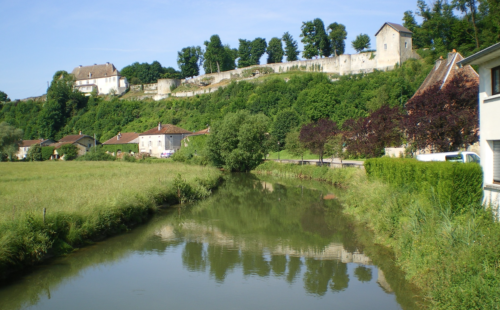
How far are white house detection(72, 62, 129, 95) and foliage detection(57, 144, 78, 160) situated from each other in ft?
96.7

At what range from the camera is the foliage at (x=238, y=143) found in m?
39.4

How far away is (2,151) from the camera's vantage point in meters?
53.6

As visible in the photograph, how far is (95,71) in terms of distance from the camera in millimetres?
91188

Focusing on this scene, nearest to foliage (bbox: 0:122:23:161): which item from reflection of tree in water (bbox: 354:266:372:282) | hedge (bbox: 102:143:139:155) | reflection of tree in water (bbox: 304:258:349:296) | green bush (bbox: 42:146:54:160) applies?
green bush (bbox: 42:146:54:160)

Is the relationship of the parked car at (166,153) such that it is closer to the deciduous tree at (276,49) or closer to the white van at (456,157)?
the deciduous tree at (276,49)

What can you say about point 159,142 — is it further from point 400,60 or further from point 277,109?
point 400,60

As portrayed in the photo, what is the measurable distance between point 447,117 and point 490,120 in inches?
262

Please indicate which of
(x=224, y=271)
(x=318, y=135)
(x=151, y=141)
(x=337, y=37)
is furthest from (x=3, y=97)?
(x=224, y=271)

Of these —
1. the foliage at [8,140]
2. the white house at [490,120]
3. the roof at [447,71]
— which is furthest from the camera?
the foliage at [8,140]

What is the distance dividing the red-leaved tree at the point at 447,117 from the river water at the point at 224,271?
515 centimetres

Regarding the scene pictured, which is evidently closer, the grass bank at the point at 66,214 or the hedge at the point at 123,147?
the grass bank at the point at 66,214

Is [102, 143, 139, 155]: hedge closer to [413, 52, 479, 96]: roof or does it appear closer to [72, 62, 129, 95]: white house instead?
[72, 62, 129, 95]: white house

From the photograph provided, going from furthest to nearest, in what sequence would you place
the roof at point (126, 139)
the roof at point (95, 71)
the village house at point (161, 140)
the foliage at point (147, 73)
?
1. the foliage at point (147, 73)
2. the roof at point (95, 71)
3. the roof at point (126, 139)
4. the village house at point (161, 140)

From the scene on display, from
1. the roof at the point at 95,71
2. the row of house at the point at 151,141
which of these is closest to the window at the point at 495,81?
the row of house at the point at 151,141
